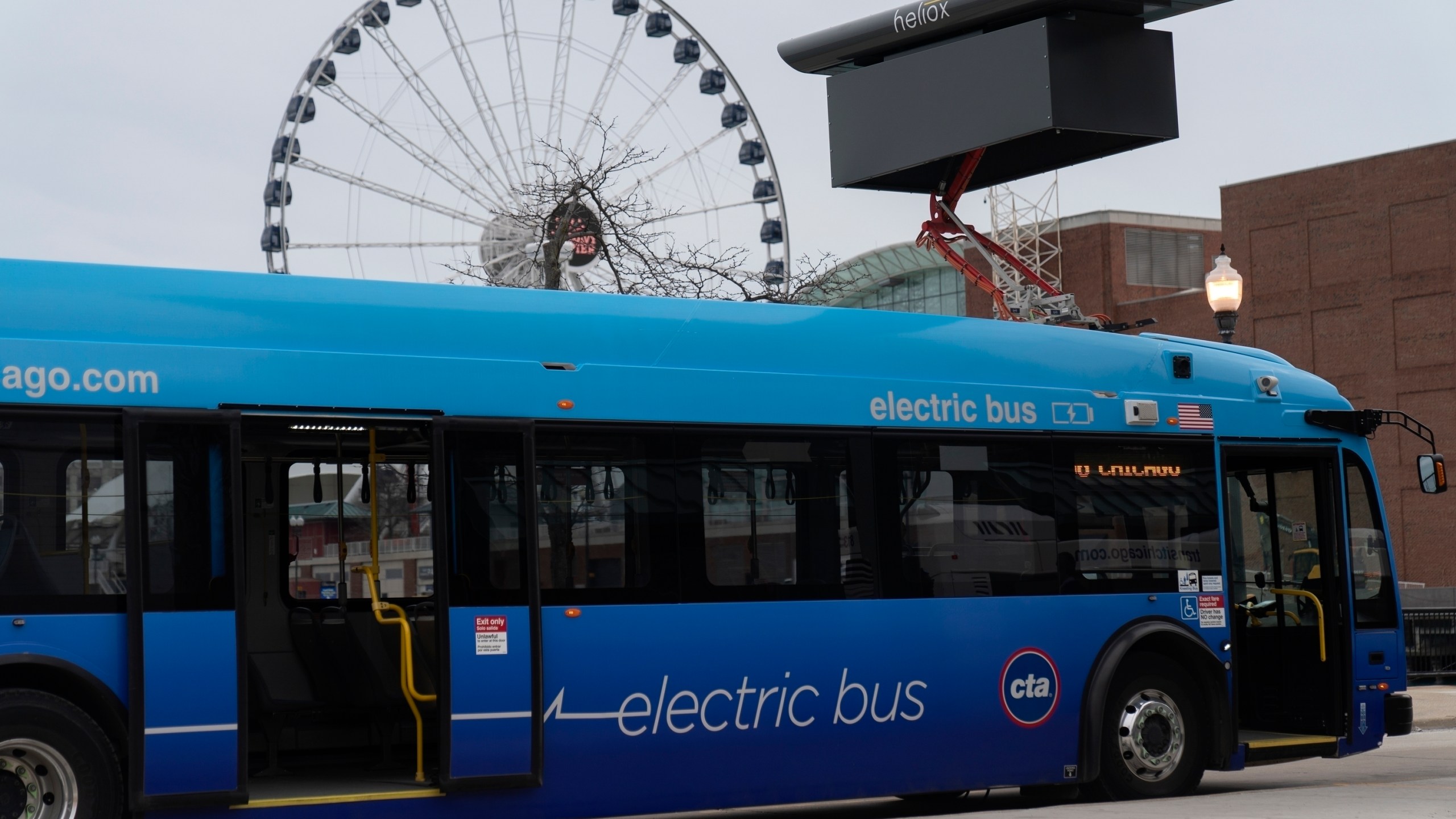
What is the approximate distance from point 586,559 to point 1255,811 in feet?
11.9

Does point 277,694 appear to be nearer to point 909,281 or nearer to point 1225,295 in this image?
point 1225,295

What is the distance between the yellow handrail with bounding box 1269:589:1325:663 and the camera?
1130 centimetres

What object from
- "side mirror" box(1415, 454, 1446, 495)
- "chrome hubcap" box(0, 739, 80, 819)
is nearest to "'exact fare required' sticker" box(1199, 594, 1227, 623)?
"side mirror" box(1415, 454, 1446, 495)

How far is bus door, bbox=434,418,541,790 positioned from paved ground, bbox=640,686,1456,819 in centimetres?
233

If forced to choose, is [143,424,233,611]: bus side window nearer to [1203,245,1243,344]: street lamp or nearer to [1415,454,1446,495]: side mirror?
[1415,454,1446,495]: side mirror

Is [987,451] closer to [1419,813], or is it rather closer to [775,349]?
[775,349]

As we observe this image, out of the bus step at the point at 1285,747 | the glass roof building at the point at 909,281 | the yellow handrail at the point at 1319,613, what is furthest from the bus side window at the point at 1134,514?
the glass roof building at the point at 909,281

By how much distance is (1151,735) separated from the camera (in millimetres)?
10391

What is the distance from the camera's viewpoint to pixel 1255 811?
8250 mm

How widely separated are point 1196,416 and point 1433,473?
6.54ft

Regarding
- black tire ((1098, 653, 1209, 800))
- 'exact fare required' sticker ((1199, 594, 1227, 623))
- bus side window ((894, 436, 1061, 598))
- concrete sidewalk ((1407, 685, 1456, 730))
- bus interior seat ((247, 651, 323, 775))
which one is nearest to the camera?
bus interior seat ((247, 651, 323, 775))

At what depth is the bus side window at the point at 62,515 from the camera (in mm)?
7008

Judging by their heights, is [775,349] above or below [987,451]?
above

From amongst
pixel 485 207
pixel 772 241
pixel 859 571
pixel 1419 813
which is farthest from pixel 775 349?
pixel 772 241
